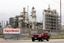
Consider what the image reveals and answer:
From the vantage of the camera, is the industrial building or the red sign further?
the industrial building

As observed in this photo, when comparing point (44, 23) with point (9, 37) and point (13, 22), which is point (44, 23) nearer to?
point (13, 22)

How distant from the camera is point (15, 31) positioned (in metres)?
47.2

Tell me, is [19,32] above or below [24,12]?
below

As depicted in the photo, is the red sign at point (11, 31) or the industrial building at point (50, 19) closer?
the red sign at point (11, 31)

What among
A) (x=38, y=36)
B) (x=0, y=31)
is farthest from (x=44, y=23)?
(x=38, y=36)

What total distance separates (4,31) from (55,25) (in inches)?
3964

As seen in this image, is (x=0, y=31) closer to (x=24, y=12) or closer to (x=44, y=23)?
(x=24, y=12)

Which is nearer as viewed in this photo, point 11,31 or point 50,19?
point 11,31

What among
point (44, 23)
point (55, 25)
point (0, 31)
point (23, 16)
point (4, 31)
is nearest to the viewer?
point (4, 31)

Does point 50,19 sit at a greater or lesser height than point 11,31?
greater

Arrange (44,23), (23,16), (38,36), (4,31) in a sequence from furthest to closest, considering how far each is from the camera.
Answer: (44,23) < (23,16) < (4,31) < (38,36)

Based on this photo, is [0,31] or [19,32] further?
[0,31]

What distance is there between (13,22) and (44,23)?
22.0 metres

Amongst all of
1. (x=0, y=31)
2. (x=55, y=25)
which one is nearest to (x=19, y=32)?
(x=0, y=31)
